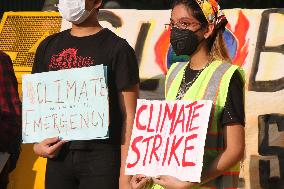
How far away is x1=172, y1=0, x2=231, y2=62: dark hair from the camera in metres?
3.15

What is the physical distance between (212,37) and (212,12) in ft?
0.36

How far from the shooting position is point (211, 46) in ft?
10.5

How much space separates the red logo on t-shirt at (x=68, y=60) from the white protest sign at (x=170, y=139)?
1.77 ft

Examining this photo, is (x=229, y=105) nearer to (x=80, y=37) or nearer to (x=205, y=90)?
(x=205, y=90)

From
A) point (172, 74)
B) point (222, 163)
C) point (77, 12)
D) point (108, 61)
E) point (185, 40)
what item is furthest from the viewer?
point (77, 12)

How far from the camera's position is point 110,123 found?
3582 mm

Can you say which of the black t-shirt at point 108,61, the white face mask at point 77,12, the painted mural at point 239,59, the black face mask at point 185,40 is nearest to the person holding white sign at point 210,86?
the black face mask at point 185,40

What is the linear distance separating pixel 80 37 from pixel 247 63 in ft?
8.36

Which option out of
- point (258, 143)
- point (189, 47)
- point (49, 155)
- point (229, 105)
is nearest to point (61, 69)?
point (49, 155)

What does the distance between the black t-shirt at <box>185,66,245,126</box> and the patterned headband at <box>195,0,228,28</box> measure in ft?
0.91

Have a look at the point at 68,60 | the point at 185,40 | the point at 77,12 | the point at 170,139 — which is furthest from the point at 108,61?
the point at 170,139

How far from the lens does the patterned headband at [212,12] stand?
3152mm

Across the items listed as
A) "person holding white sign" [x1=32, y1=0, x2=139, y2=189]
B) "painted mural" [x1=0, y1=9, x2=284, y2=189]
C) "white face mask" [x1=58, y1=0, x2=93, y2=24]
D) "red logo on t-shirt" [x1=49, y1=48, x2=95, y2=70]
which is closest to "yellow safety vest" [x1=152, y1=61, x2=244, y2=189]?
"person holding white sign" [x1=32, y1=0, x2=139, y2=189]

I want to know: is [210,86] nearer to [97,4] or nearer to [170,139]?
[170,139]
